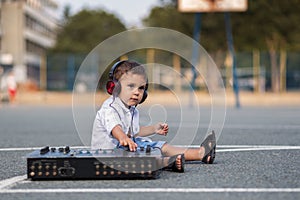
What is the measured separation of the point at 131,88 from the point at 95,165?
0.88 metres

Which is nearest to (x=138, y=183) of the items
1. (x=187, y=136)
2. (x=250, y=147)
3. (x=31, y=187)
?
(x=31, y=187)

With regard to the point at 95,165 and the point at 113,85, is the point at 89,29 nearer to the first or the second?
the point at 113,85

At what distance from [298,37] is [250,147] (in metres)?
41.0

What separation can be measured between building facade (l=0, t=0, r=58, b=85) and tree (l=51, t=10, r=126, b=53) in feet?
11.1

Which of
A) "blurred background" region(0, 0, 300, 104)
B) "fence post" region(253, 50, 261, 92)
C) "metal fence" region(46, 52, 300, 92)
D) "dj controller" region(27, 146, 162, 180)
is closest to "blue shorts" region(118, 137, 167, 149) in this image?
"dj controller" region(27, 146, 162, 180)

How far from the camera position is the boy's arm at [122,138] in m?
5.14

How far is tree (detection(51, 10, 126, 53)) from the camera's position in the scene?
87.3 m

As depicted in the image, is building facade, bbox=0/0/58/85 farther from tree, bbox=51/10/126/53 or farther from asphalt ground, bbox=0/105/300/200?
asphalt ground, bbox=0/105/300/200

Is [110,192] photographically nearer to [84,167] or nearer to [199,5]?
[84,167]

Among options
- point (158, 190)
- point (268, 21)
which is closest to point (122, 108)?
point (158, 190)

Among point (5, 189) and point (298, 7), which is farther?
point (298, 7)

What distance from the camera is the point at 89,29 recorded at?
90438 millimetres

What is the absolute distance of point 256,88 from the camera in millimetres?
38594

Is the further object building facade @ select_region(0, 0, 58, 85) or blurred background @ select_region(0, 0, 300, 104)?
building facade @ select_region(0, 0, 58, 85)
